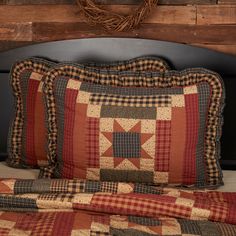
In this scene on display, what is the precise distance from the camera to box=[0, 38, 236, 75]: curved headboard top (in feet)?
5.55

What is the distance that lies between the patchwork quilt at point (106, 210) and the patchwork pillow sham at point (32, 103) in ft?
1.12

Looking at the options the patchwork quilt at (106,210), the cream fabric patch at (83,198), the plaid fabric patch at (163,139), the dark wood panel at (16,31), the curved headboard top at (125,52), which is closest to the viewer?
the patchwork quilt at (106,210)

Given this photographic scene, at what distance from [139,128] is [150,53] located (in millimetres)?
419

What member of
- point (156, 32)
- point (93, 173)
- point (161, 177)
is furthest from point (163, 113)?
point (156, 32)

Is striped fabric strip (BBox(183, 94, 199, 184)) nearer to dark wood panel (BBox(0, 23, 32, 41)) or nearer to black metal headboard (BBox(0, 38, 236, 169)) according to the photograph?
black metal headboard (BBox(0, 38, 236, 169))

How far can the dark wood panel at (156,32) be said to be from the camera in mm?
1725

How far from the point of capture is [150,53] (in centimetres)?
171

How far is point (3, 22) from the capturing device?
1.82 m

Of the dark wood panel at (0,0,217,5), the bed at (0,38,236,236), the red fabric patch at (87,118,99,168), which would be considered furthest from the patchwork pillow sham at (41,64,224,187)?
the dark wood panel at (0,0,217,5)

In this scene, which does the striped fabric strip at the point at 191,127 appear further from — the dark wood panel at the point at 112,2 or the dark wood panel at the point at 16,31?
the dark wood panel at the point at 16,31

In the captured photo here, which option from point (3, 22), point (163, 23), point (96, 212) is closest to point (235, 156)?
point (163, 23)

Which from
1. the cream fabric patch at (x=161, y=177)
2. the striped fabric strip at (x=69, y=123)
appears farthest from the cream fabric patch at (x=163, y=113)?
the striped fabric strip at (x=69, y=123)

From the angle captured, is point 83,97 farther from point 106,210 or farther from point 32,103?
point 106,210

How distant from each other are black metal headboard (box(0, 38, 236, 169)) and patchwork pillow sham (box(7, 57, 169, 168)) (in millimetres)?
60
